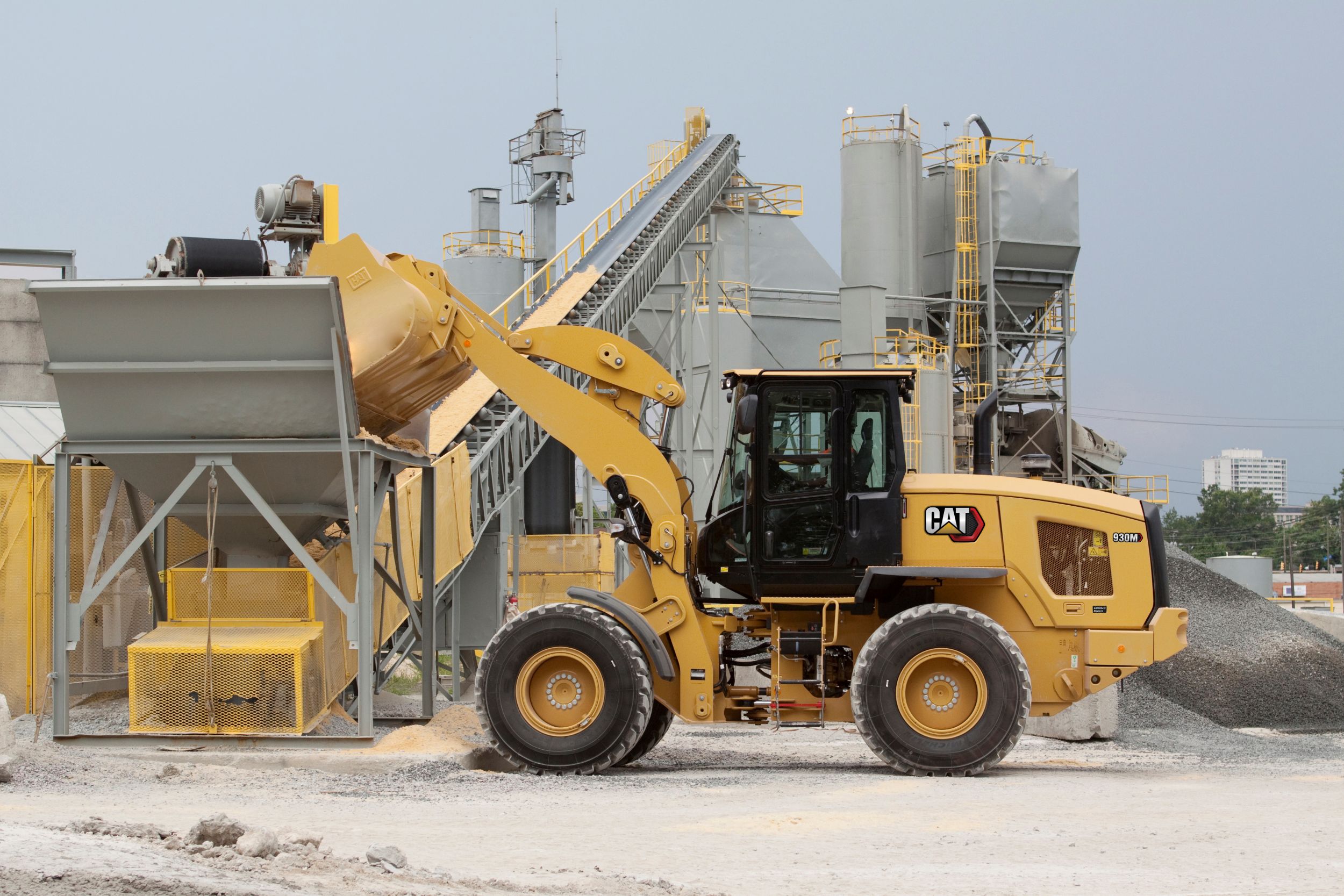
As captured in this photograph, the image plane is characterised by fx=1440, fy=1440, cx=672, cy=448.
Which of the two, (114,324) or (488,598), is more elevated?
(114,324)

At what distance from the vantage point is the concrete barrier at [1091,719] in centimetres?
1328

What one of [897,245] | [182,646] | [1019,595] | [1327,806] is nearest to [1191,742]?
[1019,595]

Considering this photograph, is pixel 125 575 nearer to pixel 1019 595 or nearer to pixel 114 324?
pixel 114 324

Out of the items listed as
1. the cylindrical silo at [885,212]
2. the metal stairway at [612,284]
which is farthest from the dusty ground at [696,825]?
the cylindrical silo at [885,212]

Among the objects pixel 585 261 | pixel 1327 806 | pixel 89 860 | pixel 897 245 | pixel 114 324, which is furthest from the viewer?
pixel 897 245

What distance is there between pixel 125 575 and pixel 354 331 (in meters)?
3.86

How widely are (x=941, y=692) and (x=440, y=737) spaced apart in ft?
12.3

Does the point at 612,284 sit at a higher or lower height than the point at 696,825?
higher

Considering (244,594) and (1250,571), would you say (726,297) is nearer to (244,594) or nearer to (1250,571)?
(1250,571)

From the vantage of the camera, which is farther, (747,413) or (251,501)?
(251,501)

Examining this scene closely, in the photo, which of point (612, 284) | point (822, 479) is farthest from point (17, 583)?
point (612, 284)

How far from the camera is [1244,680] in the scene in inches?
610

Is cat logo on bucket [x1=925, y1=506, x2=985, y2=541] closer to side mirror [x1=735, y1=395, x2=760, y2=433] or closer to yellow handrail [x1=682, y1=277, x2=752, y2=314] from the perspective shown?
side mirror [x1=735, y1=395, x2=760, y2=433]

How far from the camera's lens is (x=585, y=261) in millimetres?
25359
